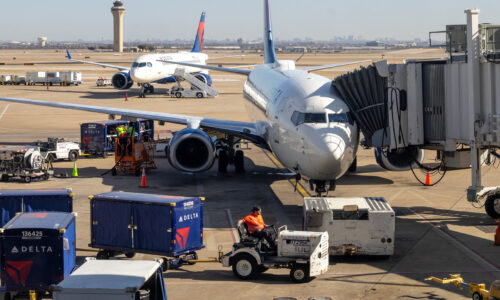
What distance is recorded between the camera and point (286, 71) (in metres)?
33.9

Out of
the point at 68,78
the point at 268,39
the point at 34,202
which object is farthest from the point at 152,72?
the point at 34,202

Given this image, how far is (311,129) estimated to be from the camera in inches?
960

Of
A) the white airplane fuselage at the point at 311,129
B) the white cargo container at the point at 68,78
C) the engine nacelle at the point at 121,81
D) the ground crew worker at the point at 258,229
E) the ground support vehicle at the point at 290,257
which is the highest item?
the white cargo container at the point at 68,78

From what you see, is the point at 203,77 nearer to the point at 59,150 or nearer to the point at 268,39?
the point at 268,39

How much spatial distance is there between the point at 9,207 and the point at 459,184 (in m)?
18.5

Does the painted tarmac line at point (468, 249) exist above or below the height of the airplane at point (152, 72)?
below

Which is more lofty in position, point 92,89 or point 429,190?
point 92,89

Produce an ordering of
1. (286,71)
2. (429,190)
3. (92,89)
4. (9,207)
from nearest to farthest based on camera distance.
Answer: (9,207), (429,190), (286,71), (92,89)

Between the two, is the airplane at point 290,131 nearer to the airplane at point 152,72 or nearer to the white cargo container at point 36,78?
the airplane at point 152,72

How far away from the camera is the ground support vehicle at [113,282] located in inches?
500

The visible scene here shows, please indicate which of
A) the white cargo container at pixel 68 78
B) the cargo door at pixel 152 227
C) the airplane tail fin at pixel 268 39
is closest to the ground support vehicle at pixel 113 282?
the cargo door at pixel 152 227

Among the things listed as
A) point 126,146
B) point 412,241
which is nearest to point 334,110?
point 412,241

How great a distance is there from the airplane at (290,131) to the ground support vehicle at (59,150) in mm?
3552

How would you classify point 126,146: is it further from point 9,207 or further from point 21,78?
point 21,78
